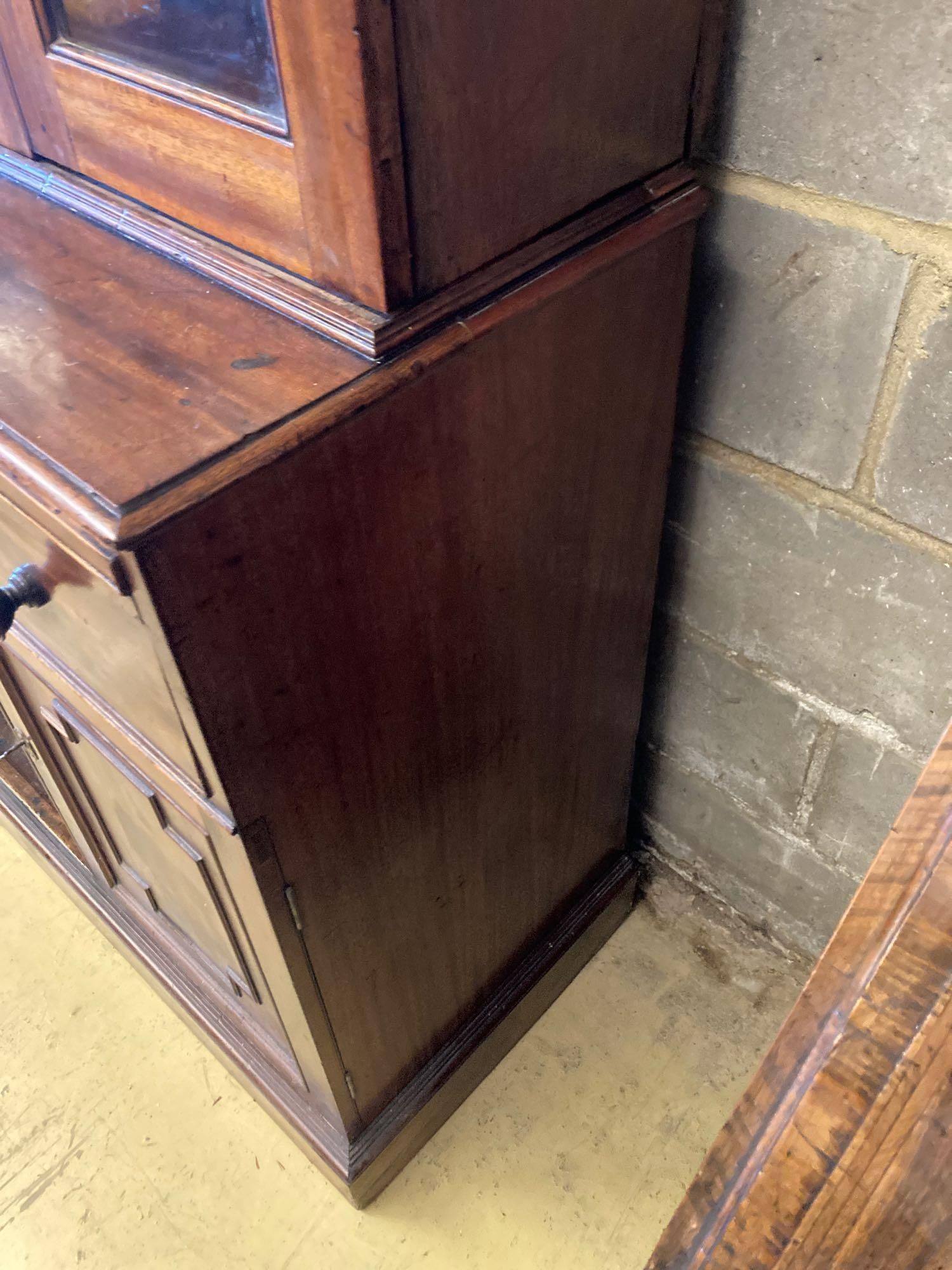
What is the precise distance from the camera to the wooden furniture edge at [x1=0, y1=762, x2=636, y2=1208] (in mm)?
1139

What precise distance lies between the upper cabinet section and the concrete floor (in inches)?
41.5

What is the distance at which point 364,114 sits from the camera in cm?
54

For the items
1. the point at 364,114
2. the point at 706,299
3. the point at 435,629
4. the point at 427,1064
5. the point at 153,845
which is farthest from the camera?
the point at 427,1064

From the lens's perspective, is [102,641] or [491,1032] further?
[491,1032]

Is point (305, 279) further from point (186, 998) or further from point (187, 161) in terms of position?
point (186, 998)

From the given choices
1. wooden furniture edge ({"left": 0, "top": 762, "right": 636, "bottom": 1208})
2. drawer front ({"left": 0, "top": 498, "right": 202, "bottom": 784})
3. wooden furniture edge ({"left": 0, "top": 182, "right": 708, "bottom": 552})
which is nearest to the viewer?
wooden furniture edge ({"left": 0, "top": 182, "right": 708, "bottom": 552})

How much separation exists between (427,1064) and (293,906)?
0.48 meters

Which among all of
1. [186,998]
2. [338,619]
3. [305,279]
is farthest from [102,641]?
[186,998]

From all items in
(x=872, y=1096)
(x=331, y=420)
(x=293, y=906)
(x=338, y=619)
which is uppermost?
(x=331, y=420)

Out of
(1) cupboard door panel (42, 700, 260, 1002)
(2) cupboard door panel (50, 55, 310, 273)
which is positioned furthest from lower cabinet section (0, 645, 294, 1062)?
(2) cupboard door panel (50, 55, 310, 273)

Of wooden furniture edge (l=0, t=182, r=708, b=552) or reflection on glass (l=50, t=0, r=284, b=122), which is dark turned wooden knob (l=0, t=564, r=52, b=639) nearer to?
wooden furniture edge (l=0, t=182, r=708, b=552)

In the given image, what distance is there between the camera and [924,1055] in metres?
0.54

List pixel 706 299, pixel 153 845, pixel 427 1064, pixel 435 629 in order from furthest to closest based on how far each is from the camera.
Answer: pixel 427 1064, pixel 153 845, pixel 706 299, pixel 435 629

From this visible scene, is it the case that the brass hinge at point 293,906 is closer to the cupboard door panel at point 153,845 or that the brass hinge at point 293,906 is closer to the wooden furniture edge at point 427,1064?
the cupboard door panel at point 153,845
